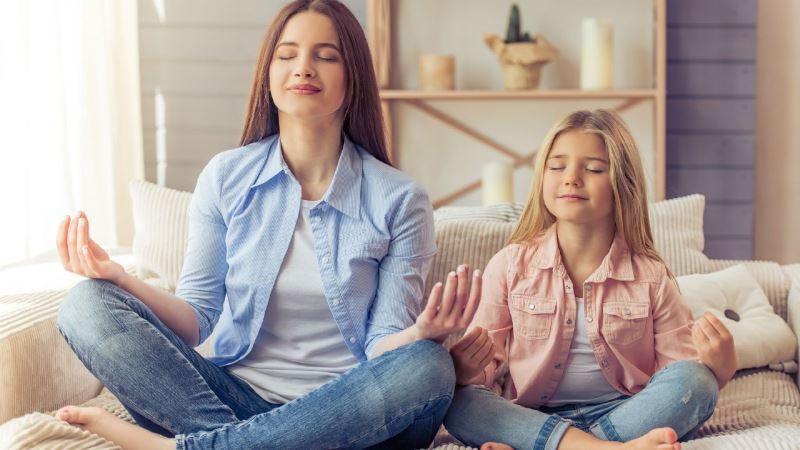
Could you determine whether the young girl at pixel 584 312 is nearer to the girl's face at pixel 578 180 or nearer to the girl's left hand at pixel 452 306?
the girl's face at pixel 578 180

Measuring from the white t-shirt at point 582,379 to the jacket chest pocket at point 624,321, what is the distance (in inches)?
1.7

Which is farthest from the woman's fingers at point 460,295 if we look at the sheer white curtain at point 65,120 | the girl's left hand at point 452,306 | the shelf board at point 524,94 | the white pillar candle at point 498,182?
the shelf board at point 524,94

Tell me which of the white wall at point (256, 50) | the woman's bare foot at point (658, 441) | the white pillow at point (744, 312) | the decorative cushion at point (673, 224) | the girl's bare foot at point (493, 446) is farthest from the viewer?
the white wall at point (256, 50)

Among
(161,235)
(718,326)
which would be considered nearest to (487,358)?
(718,326)

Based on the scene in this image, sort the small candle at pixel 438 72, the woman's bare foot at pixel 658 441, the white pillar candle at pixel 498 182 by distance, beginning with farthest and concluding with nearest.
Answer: the small candle at pixel 438 72 → the white pillar candle at pixel 498 182 → the woman's bare foot at pixel 658 441

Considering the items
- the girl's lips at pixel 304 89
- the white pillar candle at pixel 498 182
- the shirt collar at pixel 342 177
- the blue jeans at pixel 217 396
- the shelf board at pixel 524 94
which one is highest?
the girl's lips at pixel 304 89

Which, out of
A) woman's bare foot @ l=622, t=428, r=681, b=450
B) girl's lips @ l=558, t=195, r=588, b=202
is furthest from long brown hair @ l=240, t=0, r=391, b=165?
woman's bare foot @ l=622, t=428, r=681, b=450

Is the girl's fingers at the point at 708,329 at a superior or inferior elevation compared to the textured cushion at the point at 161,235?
inferior

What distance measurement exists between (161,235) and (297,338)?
0.63 m

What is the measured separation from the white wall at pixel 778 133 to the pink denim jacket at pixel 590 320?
1.74m

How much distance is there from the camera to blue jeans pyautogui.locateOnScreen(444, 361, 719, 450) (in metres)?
1.60

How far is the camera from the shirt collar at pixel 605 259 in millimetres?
1783

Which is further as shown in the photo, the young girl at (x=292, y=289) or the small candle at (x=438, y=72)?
the small candle at (x=438, y=72)

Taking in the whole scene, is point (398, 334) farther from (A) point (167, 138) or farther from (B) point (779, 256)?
(B) point (779, 256)
